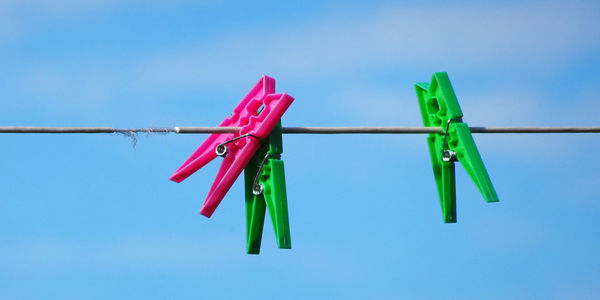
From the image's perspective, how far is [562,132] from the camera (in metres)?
8.57

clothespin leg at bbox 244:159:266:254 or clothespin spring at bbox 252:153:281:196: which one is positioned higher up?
clothespin spring at bbox 252:153:281:196

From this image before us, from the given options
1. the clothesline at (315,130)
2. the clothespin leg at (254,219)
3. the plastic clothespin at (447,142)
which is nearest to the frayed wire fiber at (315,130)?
the clothesline at (315,130)

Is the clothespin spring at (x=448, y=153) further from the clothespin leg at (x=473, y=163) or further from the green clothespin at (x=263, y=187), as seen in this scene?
the green clothespin at (x=263, y=187)

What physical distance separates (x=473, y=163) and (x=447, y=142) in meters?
0.36

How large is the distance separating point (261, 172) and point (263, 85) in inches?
24.9

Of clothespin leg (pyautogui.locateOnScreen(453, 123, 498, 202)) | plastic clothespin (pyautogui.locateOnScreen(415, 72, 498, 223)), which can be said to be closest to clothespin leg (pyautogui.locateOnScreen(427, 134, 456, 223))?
plastic clothespin (pyautogui.locateOnScreen(415, 72, 498, 223))

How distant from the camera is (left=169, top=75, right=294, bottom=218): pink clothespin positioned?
795cm

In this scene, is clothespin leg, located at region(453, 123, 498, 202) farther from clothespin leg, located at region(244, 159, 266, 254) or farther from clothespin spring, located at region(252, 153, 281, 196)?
clothespin leg, located at region(244, 159, 266, 254)

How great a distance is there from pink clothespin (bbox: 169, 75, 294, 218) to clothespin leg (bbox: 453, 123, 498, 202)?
1310 millimetres

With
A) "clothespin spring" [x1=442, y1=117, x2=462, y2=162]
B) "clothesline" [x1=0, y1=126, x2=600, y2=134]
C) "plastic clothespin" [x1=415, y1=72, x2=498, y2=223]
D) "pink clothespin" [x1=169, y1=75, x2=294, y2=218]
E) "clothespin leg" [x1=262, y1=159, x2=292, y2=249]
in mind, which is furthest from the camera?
"clothespin spring" [x1=442, y1=117, x2=462, y2=162]

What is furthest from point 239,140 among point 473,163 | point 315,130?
point 473,163

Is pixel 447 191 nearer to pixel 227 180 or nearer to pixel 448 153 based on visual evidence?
pixel 448 153

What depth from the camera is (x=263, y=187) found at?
7941mm

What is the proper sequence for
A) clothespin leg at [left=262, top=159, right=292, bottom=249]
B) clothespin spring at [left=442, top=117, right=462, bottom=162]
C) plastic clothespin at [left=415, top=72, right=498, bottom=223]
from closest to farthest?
clothespin leg at [left=262, top=159, right=292, bottom=249], plastic clothespin at [left=415, top=72, right=498, bottom=223], clothespin spring at [left=442, top=117, right=462, bottom=162]
